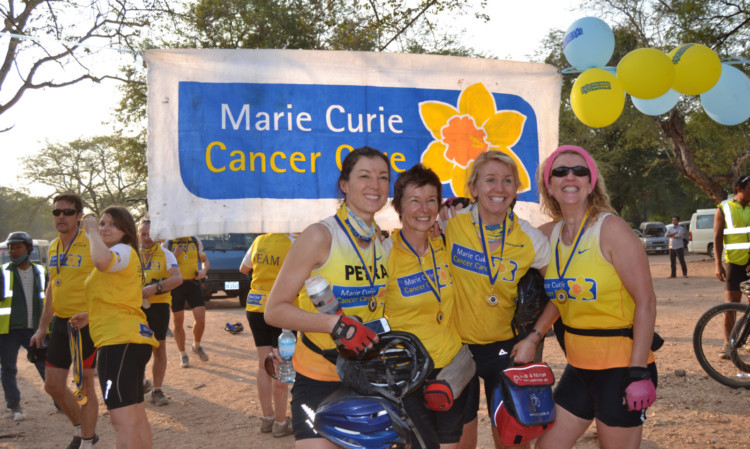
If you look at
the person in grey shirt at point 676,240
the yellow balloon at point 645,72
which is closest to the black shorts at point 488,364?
the yellow balloon at point 645,72

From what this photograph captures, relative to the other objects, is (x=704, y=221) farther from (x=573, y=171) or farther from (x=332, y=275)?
(x=332, y=275)

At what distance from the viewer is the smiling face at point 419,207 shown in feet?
10.9

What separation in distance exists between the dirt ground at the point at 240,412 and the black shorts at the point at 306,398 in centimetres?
280

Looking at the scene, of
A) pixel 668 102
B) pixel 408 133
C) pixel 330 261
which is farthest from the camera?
pixel 668 102

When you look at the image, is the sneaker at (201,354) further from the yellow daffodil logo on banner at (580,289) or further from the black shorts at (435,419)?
the yellow daffodil logo on banner at (580,289)

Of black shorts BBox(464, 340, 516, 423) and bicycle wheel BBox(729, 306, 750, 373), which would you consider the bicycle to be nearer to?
bicycle wheel BBox(729, 306, 750, 373)

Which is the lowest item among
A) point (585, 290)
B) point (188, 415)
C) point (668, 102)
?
point (188, 415)

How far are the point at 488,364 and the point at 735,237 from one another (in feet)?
17.9

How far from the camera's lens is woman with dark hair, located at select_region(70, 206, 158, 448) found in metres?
4.05

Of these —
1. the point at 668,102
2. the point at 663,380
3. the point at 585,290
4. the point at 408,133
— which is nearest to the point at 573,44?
the point at 668,102

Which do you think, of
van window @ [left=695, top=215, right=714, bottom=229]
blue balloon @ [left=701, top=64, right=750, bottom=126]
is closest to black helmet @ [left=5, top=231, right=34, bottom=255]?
blue balloon @ [left=701, top=64, right=750, bottom=126]

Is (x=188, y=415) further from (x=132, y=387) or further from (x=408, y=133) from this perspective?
(x=408, y=133)

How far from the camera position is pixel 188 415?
670 cm

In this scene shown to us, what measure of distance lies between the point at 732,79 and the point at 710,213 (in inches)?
949
